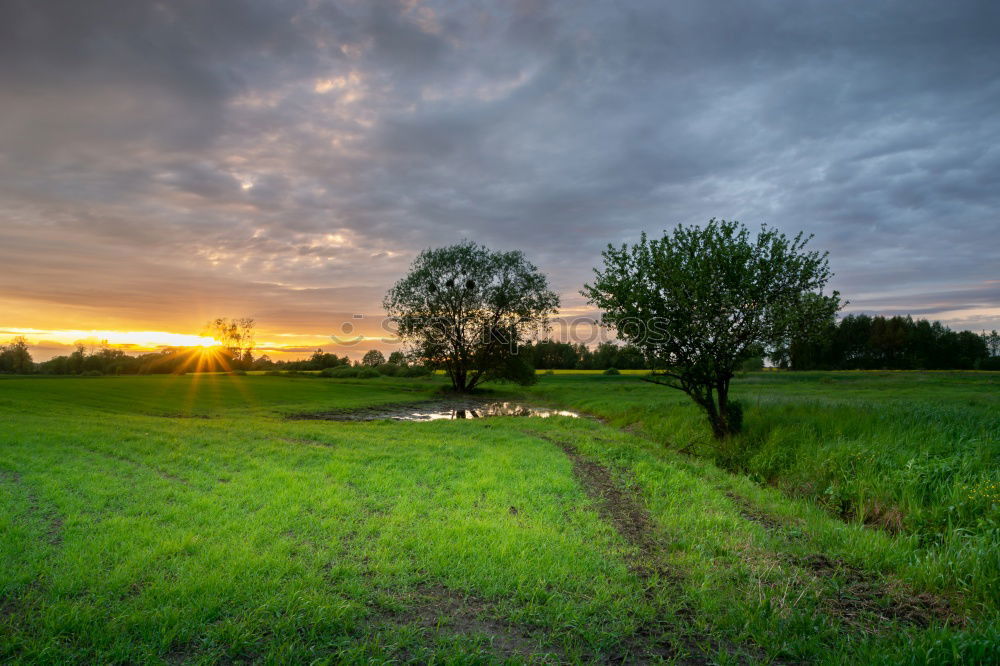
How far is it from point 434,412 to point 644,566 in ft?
81.3

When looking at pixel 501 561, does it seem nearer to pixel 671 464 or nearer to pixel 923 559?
pixel 923 559

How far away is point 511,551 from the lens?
6.64 m

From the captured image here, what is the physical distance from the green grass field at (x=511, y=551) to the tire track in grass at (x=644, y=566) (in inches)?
1.3

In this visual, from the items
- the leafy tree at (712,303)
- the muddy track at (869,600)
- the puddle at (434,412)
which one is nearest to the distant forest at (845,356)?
the puddle at (434,412)

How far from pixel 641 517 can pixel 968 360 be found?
106 meters

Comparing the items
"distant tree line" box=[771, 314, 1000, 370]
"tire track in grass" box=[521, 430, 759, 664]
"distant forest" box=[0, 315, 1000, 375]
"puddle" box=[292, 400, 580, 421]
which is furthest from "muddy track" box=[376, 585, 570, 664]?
"distant tree line" box=[771, 314, 1000, 370]

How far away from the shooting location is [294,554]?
6.36m

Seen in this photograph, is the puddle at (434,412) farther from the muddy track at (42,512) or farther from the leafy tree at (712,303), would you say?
the muddy track at (42,512)

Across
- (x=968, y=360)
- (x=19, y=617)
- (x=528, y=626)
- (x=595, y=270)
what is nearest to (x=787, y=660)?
(x=528, y=626)

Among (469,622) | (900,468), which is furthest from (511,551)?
(900,468)

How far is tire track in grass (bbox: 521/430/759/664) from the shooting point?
4.65 m

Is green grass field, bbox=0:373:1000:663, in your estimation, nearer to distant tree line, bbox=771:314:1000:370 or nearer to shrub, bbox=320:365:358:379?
shrub, bbox=320:365:358:379

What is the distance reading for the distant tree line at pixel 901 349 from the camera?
261 feet

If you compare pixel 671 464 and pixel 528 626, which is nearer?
pixel 528 626
